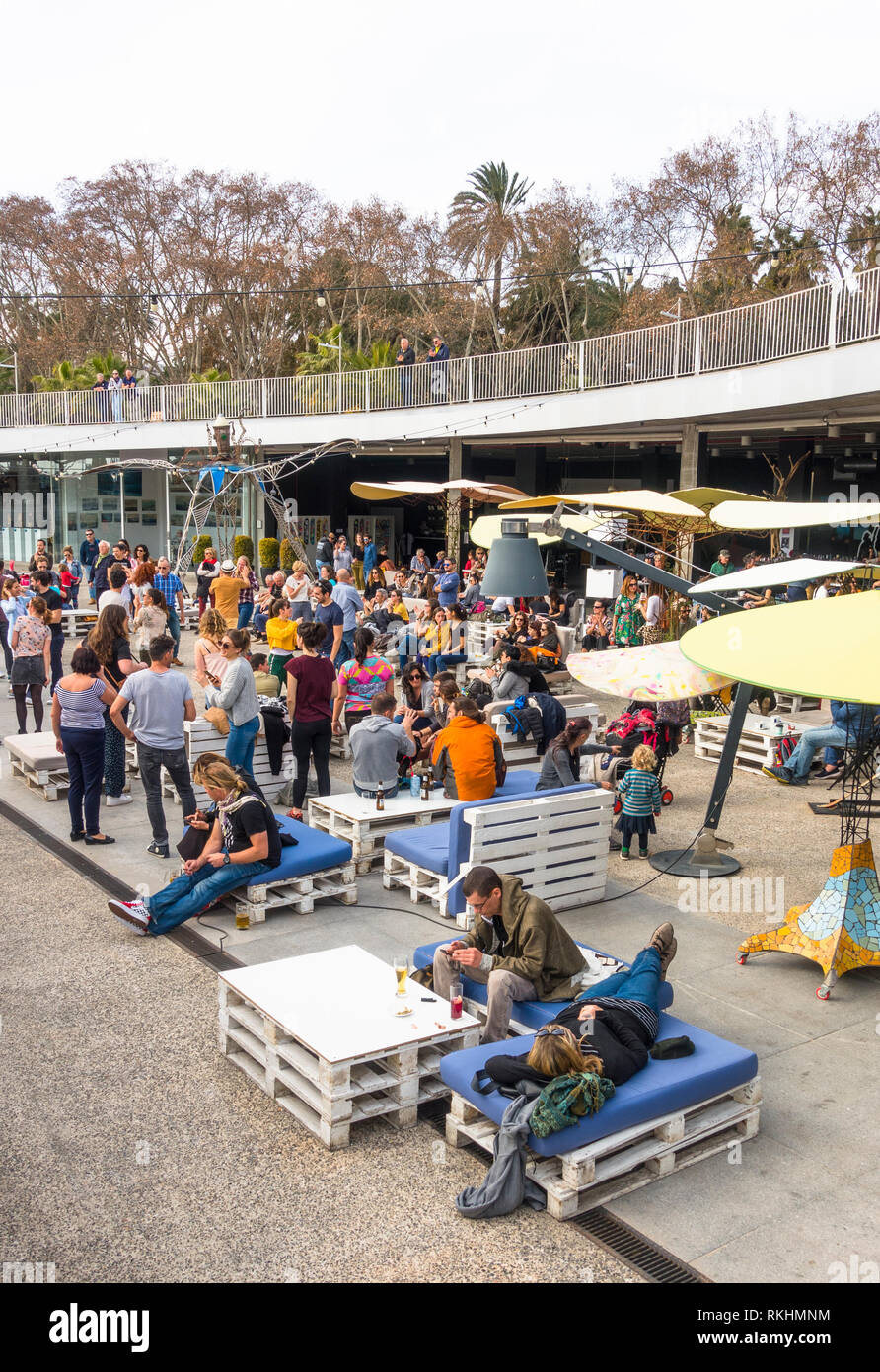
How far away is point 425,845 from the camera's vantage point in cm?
830

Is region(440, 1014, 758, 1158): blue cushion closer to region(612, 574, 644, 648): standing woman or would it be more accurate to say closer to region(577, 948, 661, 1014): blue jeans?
region(577, 948, 661, 1014): blue jeans

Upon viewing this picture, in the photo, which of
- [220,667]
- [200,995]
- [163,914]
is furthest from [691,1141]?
[220,667]

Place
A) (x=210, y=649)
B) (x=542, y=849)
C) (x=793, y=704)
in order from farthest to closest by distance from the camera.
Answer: (x=793, y=704)
(x=210, y=649)
(x=542, y=849)

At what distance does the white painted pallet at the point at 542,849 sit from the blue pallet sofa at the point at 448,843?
0.04 m

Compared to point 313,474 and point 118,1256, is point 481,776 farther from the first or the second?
point 313,474

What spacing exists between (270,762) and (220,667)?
111 cm

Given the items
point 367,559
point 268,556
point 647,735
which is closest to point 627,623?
point 647,735

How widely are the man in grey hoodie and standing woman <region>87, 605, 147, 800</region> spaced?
2.10 meters

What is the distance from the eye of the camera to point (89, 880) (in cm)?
862

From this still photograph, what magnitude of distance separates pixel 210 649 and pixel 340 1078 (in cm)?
569

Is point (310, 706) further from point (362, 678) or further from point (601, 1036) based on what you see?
point (601, 1036)

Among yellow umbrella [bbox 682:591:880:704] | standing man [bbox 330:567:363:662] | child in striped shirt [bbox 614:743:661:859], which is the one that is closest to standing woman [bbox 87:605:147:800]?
child in striped shirt [bbox 614:743:661:859]

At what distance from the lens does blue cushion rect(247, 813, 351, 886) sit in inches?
309
